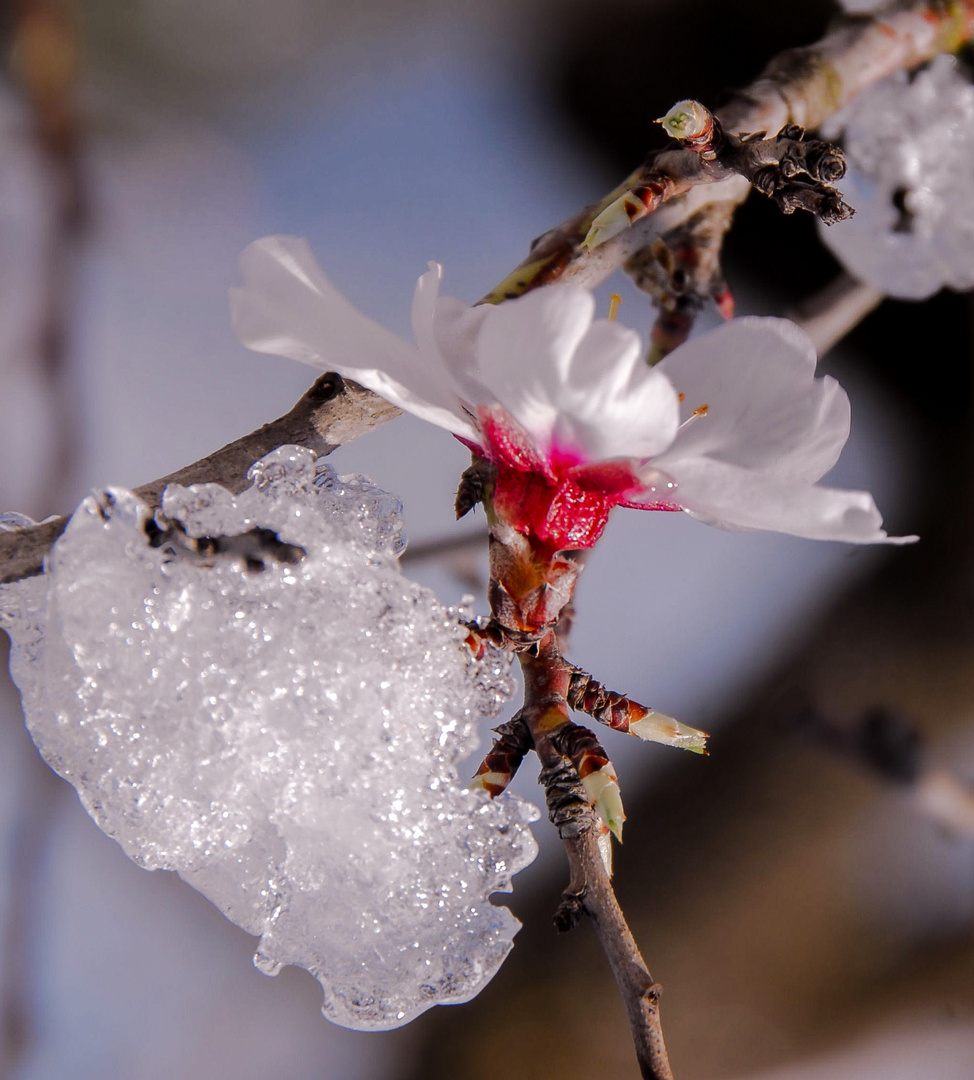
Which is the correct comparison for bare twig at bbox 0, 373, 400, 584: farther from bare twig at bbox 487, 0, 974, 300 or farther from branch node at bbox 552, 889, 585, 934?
branch node at bbox 552, 889, 585, 934

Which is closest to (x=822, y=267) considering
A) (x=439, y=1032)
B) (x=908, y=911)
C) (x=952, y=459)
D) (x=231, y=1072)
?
(x=952, y=459)

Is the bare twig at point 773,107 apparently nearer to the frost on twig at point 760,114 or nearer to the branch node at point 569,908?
the frost on twig at point 760,114

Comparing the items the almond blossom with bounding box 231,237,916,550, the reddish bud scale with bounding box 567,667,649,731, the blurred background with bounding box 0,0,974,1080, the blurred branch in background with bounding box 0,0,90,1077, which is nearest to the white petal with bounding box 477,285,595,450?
the almond blossom with bounding box 231,237,916,550

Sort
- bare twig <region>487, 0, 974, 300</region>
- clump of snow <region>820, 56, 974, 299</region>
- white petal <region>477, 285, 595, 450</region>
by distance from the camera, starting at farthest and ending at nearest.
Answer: clump of snow <region>820, 56, 974, 299</region> < bare twig <region>487, 0, 974, 300</region> < white petal <region>477, 285, 595, 450</region>

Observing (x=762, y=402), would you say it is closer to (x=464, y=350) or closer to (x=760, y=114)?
(x=464, y=350)

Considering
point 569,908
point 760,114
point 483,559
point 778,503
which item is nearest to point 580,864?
point 569,908

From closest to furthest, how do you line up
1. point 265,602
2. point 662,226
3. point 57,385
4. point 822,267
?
point 265,602, point 662,226, point 57,385, point 822,267

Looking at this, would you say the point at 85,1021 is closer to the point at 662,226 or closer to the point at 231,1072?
the point at 231,1072
